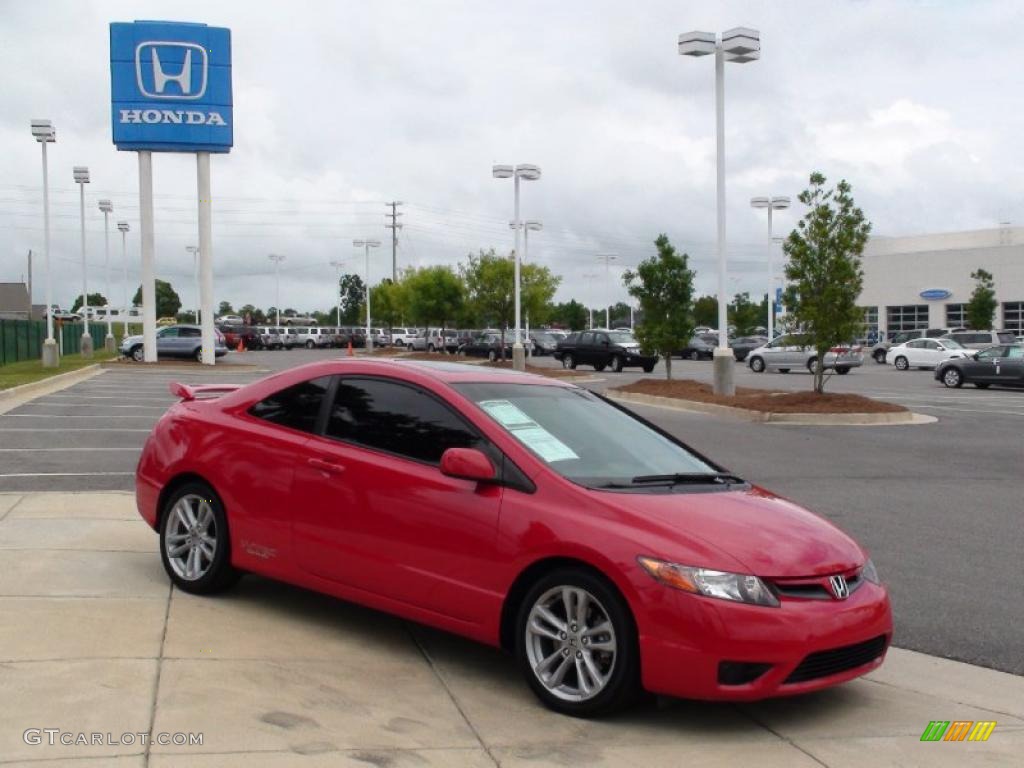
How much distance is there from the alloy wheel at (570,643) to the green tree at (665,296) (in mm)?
24629

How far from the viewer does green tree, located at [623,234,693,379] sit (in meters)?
29.6

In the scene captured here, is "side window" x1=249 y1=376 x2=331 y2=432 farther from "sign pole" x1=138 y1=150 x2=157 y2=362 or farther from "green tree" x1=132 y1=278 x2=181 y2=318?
"green tree" x1=132 y1=278 x2=181 y2=318

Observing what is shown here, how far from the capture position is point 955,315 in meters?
81.3

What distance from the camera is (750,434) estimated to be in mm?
19938

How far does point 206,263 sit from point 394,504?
42785 millimetres

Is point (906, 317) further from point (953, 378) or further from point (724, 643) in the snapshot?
point (724, 643)

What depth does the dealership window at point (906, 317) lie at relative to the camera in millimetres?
82875

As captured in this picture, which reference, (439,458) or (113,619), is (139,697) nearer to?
(113,619)

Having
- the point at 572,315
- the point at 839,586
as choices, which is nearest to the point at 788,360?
the point at 839,586

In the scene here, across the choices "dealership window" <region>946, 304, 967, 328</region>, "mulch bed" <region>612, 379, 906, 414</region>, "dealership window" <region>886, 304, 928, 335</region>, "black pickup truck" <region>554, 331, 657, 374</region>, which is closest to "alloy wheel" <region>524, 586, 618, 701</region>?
"mulch bed" <region>612, 379, 906, 414</region>

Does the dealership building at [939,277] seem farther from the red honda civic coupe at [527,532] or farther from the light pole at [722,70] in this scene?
the red honda civic coupe at [527,532]

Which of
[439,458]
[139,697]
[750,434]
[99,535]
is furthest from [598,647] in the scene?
[750,434]

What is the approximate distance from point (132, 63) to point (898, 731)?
4396 cm

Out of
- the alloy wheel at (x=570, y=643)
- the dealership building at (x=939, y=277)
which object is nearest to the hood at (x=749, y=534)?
the alloy wheel at (x=570, y=643)
